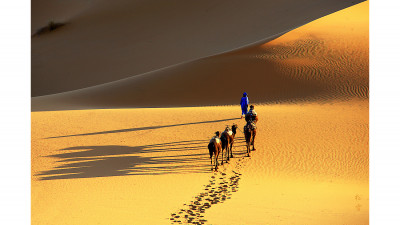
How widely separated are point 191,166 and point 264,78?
11.2 meters

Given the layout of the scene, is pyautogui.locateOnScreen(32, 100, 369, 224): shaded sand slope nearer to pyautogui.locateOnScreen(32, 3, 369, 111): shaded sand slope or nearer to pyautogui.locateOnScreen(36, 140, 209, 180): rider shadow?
pyautogui.locateOnScreen(36, 140, 209, 180): rider shadow

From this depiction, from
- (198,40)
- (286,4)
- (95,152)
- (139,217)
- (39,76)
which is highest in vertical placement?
(286,4)

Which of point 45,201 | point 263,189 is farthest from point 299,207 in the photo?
point 45,201

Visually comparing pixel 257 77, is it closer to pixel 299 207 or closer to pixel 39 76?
pixel 299 207

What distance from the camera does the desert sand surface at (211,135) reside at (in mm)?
8922

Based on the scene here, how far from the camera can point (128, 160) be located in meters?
12.1

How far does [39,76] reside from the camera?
126ft

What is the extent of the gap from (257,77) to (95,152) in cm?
1176

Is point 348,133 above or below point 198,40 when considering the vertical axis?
below

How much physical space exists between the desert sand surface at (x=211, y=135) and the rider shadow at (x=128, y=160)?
3 cm

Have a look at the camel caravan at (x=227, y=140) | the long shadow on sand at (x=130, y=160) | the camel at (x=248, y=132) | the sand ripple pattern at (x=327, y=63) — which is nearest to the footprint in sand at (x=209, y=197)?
the camel caravan at (x=227, y=140)

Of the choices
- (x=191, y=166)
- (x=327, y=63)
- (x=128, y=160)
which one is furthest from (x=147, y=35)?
(x=191, y=166)

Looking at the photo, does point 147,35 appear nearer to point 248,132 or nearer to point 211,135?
point 211,135

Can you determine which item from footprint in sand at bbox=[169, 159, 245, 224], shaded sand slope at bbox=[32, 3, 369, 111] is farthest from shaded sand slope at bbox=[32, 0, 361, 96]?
footprint in sand at bbox=[169, 159, 245, 224]
